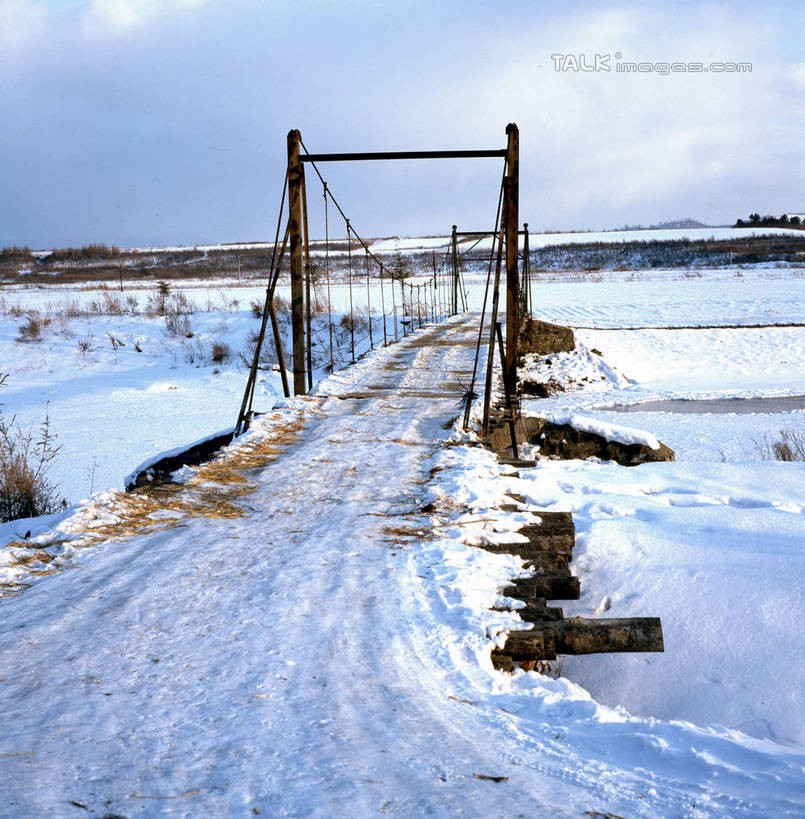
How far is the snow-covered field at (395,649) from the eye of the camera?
5.72 feet

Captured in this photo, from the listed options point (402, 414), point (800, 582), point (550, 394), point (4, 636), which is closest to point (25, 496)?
point (402, 414)

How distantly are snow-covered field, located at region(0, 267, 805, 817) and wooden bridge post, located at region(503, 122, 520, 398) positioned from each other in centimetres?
162

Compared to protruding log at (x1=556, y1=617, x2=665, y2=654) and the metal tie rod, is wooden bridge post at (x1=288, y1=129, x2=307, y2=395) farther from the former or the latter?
protruding log at (x1=556, y1=617, x2=665, y2=654)

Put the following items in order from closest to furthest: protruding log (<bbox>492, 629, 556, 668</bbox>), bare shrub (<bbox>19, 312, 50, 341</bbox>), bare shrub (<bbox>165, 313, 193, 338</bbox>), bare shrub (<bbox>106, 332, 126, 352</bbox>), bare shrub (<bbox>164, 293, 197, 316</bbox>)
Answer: protruding log (<bbox>492, 629, 556, 668</bbox>), bare shrub (<bbox>19, 312, 50, 341</bbox>), bare shrub (<bbox>106, 332, 126, 352</bbox>), bare shrub (<bbox>165, 313, 193, 338</bbox>), bare shrub (<bbox>164, 293, 197, 316</bbox>)

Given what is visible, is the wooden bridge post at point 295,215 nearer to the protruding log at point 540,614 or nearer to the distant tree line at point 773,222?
the protruding log at point 540,614

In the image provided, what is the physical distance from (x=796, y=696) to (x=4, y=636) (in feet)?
8.69

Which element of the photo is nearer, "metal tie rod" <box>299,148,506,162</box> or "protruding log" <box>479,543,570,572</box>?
"protruding log" <box>479,543,570,572</box>

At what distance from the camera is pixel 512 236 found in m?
7.23

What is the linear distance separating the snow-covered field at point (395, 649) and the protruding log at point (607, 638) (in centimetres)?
18

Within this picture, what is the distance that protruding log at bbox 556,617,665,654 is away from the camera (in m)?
2.58

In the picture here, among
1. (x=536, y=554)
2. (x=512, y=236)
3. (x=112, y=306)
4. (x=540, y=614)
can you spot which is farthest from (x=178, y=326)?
(x=540, y=614)

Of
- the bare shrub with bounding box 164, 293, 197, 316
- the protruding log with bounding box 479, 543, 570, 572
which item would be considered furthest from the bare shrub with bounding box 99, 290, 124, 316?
the protruding log with bounding box 479, 543, 570, 572

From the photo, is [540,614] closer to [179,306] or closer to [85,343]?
[85,343]

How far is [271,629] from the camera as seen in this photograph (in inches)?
99.6
